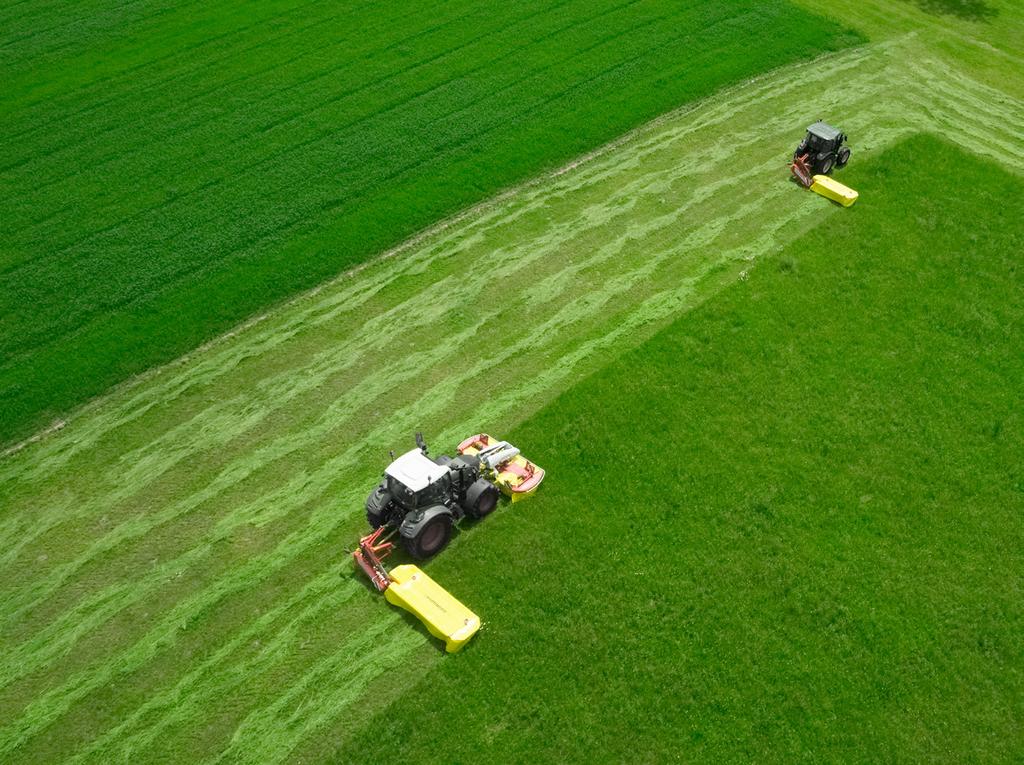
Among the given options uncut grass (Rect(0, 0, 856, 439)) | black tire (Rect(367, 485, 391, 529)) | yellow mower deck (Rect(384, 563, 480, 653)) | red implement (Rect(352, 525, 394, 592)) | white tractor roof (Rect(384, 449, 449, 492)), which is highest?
uncut grass (Rect(0, 0, 856, 439))

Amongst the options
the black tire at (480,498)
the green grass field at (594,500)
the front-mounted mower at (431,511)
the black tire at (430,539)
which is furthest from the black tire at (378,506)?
the black tire at (480,498)

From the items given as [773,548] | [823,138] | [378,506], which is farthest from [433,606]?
[823,138]

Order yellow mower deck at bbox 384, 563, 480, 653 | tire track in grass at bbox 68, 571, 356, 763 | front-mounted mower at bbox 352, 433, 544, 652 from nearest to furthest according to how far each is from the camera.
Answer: tire track in grass at bbox 68, 571, 356, 763 → yellow mower deck at bbox 384, 563, 480, 653 → front-mounted mower at bbox 352, 433, 544, 652

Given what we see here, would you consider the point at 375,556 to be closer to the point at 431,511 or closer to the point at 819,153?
the point at 431,511

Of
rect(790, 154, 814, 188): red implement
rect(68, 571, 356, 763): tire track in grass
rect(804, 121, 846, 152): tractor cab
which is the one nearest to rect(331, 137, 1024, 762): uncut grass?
rect(68, 571, 356, 763): tire track in grass

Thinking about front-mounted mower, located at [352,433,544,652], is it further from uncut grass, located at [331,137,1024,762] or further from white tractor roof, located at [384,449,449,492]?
uncut grass, located at [331,137,1024,762]

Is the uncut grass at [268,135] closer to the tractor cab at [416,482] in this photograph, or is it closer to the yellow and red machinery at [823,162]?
the yellow and red machinery at [823,162]

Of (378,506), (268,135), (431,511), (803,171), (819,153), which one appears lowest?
(431,511)
